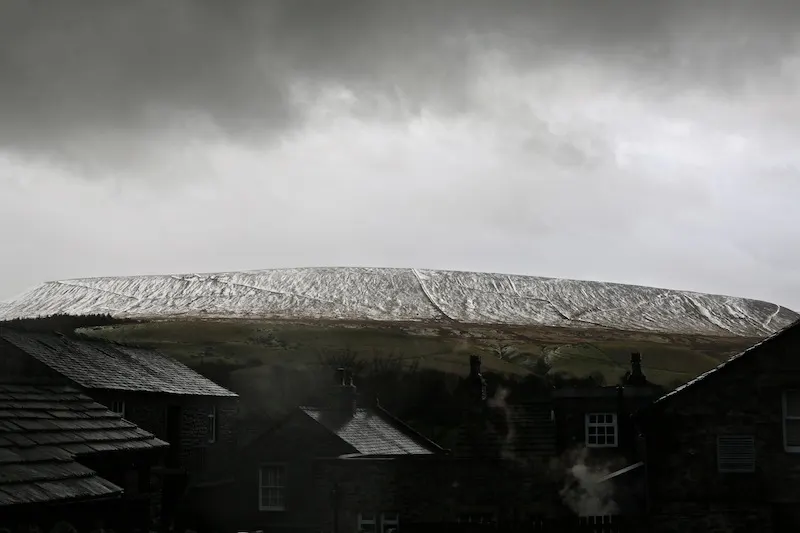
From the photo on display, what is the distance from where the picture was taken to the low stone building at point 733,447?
27.2 metres

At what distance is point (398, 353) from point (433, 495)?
66146 mm

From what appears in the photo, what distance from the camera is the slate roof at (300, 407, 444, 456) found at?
3591 cm

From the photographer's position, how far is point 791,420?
27.5 meters

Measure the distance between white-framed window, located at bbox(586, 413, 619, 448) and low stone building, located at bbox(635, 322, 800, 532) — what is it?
38.7 feet

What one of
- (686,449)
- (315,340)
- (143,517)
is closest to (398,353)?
(315,340)

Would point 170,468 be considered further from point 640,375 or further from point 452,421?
point 452,421

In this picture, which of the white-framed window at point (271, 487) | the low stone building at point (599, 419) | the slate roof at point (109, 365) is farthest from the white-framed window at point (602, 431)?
the slate roof at point (109, 365)

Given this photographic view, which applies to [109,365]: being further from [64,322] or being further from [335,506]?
[64,322]

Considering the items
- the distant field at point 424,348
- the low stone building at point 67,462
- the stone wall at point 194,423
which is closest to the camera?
the low stone building at point 67,462

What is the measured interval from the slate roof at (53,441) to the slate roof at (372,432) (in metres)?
15.7

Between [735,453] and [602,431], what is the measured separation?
12467 millimetres

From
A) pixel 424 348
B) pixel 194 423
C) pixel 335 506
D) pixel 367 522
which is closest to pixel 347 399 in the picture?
pixel 335 506

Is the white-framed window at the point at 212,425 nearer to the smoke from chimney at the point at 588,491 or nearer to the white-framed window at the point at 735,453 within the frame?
the smoke from chimney at the point at 588,491

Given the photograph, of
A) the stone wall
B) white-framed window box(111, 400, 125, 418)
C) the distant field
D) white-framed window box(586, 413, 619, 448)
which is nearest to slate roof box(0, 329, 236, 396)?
the stone wall
